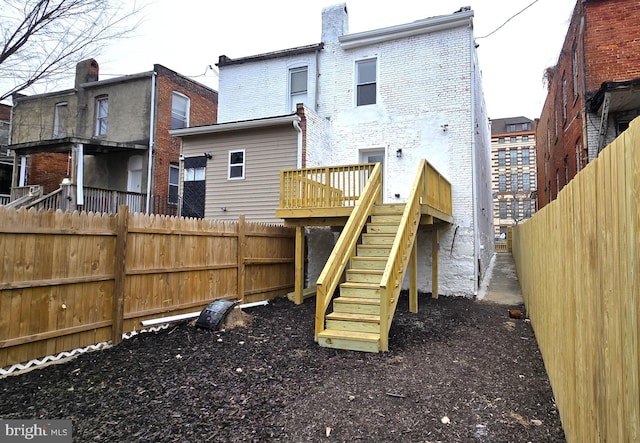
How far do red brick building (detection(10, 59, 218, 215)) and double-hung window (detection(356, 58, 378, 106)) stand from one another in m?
7.67

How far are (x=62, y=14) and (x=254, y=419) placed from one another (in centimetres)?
714

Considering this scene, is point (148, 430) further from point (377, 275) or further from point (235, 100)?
point (235, 100)

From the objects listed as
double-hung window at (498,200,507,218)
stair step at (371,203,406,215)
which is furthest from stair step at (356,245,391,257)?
double-hung window at (498,200,507,218)

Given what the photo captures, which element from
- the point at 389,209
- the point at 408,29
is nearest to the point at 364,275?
the point at 389,209

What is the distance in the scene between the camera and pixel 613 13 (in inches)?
378

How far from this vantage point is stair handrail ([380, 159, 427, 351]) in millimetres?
5113

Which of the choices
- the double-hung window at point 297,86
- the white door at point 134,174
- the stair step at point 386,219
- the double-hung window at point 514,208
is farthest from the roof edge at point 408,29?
the double-hung window at point 514,208

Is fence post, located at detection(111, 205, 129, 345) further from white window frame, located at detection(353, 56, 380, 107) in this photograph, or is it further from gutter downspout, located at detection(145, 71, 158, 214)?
gutter downspout, located at detection(145, 71, 158, 214)

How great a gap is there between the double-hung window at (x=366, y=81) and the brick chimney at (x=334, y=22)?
128 centimetres

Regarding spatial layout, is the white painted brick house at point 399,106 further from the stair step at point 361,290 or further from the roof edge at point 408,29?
the stair step at point 361,290

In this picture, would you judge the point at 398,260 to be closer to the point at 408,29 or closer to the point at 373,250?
the point at 373,250

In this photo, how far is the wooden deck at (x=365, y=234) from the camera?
531cm

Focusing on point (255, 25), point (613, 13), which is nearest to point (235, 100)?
point (255, 25)

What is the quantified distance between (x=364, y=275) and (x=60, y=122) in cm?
1725
